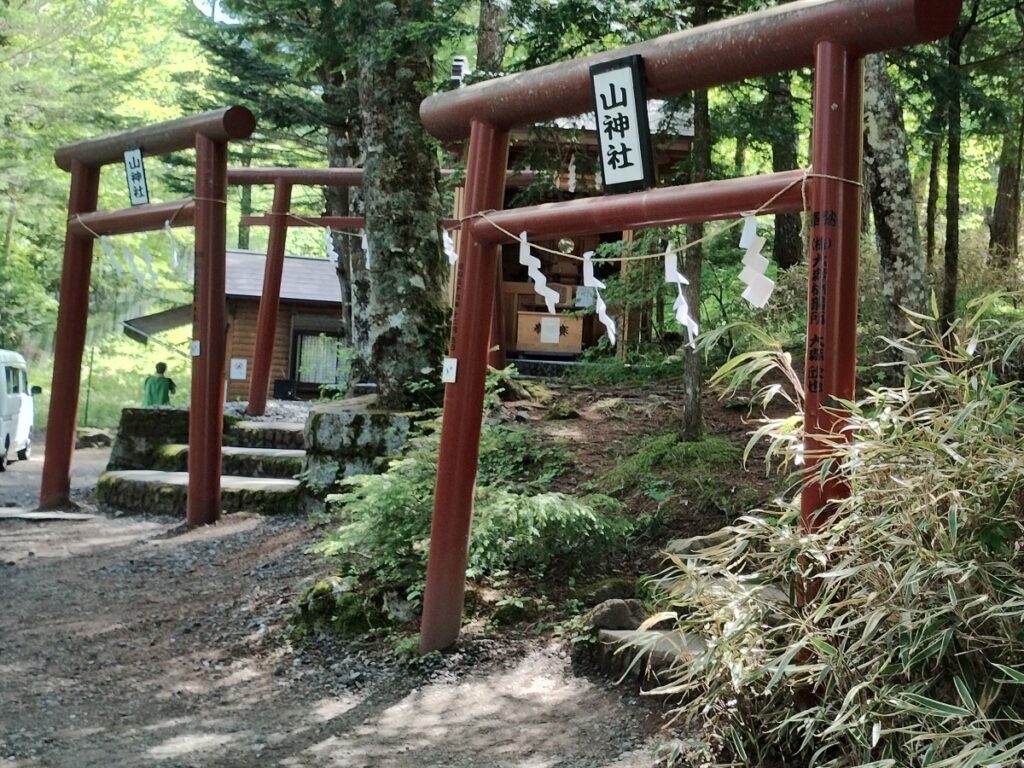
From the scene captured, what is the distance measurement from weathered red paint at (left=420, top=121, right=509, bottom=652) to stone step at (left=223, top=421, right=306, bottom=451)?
24.3ft

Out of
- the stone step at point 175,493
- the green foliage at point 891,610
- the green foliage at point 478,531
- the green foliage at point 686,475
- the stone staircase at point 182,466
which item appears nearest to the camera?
the green foliage at point 891,610

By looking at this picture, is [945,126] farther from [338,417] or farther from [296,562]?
[296,562]

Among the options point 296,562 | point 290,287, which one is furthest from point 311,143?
point 296,562

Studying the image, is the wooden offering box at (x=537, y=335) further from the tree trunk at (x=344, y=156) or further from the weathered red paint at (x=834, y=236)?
the weathered red paint at (x=834, y=236)

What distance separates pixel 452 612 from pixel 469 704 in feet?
2.30

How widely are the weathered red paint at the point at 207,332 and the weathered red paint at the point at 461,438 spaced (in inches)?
183

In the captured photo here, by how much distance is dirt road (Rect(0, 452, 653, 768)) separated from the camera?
4.57m

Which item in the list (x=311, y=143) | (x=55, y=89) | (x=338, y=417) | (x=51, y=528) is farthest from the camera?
(x=311, y=143)

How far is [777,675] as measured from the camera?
11.0 feet

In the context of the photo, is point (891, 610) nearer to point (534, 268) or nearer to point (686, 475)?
point (534, 268)

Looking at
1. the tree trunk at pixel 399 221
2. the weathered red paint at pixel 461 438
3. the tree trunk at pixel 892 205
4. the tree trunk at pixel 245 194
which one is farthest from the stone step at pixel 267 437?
the tree trunk at pixel 245 194

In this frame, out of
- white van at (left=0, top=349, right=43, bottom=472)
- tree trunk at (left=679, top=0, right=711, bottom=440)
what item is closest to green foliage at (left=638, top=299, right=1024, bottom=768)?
tree trunk at (left=679, top=0, right=711, bottom=440)

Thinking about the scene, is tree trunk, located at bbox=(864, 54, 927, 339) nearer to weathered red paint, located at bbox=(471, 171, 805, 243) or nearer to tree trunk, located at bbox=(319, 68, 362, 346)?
weathered red paint, located at bbox=(471, 171, 805, 243)

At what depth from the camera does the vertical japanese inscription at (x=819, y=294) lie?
4.07m
